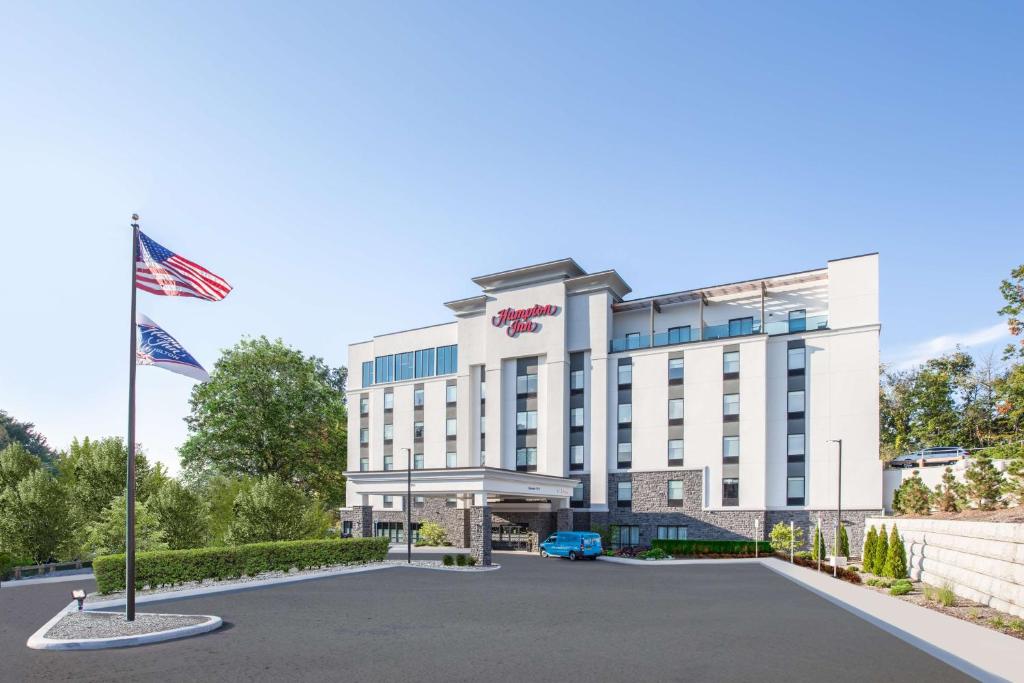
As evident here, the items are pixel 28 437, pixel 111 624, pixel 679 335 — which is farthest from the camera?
pixel 28 437

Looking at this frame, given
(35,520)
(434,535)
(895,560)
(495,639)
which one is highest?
(495,639)

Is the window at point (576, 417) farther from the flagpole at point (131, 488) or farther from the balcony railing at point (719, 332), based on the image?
the flagpole at point (131, 488)

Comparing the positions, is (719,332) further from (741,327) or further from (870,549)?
(870,549)

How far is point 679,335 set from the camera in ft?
168

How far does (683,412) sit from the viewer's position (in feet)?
160

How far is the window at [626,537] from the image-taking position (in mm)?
49156

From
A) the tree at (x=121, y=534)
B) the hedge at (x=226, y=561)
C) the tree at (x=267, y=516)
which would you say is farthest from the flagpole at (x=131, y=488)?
the tree at (x=267, y=516)

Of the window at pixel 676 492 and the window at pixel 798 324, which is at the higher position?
the window at pixel 798 324

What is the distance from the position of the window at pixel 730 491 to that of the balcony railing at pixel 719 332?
376 inches

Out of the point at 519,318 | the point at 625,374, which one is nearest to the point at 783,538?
the point at 625,374

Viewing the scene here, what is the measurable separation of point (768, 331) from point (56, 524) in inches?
1658

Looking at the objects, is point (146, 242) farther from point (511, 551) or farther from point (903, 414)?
point (903, 414)

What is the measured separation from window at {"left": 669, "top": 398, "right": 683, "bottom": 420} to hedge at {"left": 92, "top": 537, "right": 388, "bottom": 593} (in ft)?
75.8

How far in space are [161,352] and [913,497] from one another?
34376 mm
